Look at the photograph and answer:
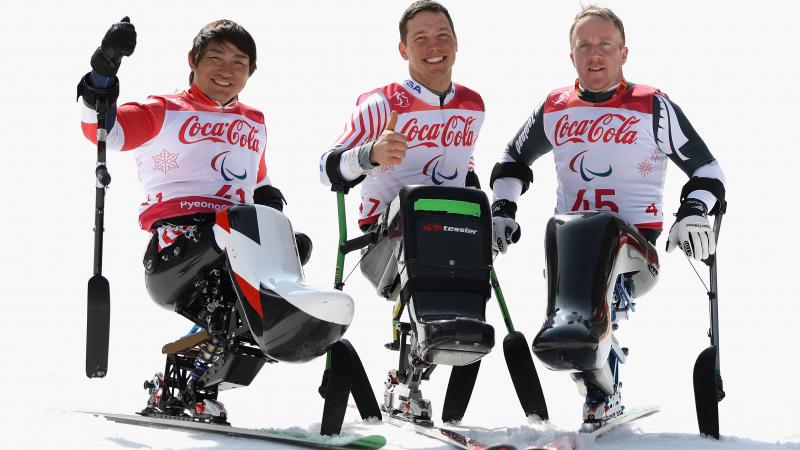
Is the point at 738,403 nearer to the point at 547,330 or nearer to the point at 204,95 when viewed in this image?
the point at 547,330

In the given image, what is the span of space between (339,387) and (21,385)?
2.22 metres

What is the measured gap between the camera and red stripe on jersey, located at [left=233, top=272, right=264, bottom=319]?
4824 mm

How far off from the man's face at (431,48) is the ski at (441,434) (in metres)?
1.62

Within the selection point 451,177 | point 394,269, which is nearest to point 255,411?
point 394,269

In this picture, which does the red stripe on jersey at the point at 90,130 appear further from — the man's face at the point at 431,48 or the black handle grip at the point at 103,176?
the man's face at the point at 431,48

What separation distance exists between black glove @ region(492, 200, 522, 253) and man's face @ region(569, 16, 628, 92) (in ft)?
2.38

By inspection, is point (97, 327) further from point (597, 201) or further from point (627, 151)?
point (627, 151)

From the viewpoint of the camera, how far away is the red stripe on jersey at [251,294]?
4824 mm

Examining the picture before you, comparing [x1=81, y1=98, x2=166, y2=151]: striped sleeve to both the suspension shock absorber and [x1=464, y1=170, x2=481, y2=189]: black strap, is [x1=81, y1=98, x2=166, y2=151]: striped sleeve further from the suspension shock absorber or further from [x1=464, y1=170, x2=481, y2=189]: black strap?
[x1=464, y1=170, x2=481, y2=189]: black strap

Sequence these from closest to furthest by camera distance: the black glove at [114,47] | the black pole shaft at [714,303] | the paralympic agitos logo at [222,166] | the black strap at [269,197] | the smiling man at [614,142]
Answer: the black glove at [114,47], the black pole shaft at [714,303], the paralympic agitos logo at [222,166], the smiling man at [614,142], the black strap at [269,197]

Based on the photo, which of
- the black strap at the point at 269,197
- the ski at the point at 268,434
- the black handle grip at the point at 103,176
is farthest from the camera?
the black strap at the point at 269,197

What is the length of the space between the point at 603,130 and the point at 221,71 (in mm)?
1824

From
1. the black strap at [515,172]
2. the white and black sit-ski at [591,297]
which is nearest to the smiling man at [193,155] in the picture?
the black strap at [515,172]

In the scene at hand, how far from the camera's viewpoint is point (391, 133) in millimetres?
5098
